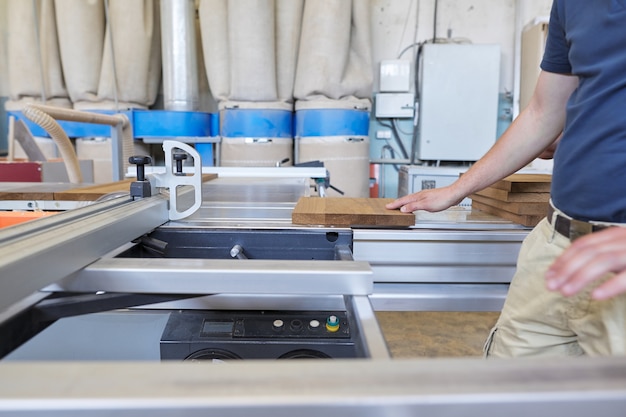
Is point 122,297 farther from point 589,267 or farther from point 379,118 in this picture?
point 379,118

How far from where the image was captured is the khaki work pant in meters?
0.60

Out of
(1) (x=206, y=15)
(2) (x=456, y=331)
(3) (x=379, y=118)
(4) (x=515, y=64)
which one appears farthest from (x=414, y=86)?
(2) (x=456, y=331)

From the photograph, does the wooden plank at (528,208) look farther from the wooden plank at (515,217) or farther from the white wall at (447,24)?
the white wall at (447,24)

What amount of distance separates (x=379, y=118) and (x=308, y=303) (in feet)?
10.6

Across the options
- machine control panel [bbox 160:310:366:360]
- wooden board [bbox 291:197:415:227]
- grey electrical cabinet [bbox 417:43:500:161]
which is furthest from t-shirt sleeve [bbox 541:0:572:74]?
grey electrical cabinet [bbox 417:43:500:161]

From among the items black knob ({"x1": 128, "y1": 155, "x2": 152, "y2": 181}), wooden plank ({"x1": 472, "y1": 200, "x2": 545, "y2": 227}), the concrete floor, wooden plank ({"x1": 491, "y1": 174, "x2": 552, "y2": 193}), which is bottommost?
the concrete floor

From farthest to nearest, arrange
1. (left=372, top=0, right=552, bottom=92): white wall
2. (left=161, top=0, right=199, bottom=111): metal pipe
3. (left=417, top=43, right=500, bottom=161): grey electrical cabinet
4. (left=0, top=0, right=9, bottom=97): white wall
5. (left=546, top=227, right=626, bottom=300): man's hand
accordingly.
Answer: (left=0, top=0, right=9, bottom=97): white wall
(left=372, top=0, right=552, bottom=92): white wall
(left=417, top=43, right=500, bottom=161): grey electrical cabinet
(left=161, top=0, right=199, bottom=111): metal pipe
(left=546, top=227, right=626, bottom=300): man's hand

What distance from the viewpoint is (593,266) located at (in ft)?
1.13

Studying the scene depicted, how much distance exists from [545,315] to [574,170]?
0.75ft

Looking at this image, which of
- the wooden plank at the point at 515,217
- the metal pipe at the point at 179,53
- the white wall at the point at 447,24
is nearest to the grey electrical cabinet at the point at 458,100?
the white wall at the point at 447,24

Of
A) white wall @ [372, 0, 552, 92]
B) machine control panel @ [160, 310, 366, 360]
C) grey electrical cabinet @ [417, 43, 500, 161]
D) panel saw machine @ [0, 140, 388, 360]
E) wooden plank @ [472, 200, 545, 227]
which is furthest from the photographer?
white wall @ [372, 0, 552, 92]

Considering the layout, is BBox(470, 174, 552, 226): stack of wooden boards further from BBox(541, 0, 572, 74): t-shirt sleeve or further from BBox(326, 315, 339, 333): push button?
BBox(326, 315, 339, 333): push button

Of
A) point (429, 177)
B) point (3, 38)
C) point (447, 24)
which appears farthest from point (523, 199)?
point (3, 38)

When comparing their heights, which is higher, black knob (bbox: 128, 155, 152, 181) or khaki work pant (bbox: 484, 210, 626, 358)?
black knob (bbox: 128, 155, 152, 181)
